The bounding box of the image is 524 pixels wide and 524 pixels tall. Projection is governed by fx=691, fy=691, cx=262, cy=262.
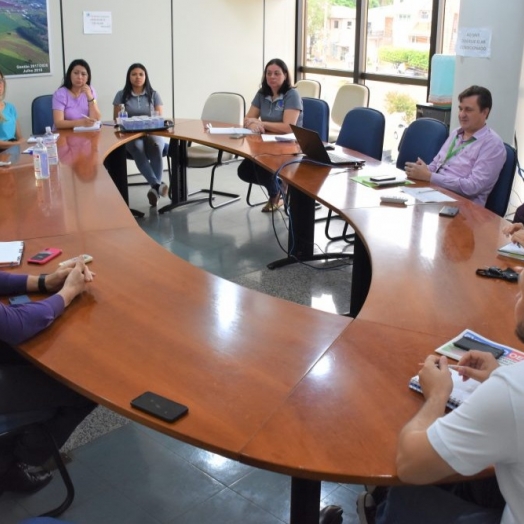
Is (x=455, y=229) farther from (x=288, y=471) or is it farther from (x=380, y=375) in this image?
(x=288, y=471)

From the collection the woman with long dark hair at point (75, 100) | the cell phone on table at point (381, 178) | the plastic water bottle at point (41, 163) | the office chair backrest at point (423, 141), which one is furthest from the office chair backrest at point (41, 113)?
the cell phone on table at point (381, 178)

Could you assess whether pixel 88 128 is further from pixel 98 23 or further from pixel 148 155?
pixel 98 23

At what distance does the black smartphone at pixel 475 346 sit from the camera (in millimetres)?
1903

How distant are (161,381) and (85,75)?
4442 millimetres

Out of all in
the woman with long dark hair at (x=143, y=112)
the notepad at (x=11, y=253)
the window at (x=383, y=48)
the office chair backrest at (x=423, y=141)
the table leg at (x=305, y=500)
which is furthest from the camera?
the window at (x=383, y=48)

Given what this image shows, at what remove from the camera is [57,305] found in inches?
85.6

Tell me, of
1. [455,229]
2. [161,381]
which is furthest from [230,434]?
[455,229]

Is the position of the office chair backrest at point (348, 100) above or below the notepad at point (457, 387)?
above

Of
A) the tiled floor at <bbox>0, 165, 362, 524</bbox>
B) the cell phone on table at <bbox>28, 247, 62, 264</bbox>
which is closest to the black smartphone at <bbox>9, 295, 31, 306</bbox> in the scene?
the cell phone on table at <bbox>28, 247, 62, 264</bbox>

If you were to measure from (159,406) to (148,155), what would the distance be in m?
4.75

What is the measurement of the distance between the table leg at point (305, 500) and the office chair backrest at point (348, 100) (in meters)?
5.17

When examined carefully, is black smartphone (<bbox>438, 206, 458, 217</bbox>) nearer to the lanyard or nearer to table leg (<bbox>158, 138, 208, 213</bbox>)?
the lanyard

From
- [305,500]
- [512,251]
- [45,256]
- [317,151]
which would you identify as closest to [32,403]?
[45,256]

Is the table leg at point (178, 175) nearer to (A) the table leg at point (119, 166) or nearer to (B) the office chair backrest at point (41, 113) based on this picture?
(A) the table leg at point (119, 166)
